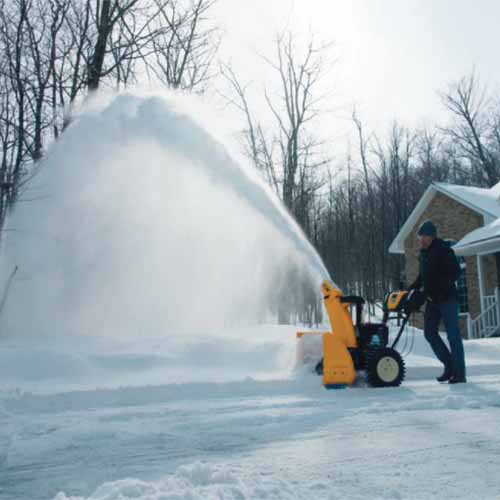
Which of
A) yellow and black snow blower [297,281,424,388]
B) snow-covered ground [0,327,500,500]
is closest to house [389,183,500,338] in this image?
snow-covered ground [0,327,500,500]

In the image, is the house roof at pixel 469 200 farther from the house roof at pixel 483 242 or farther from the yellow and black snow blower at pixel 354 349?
the yellow and black snow blower at pixel 354 349

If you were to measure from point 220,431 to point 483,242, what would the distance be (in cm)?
1467

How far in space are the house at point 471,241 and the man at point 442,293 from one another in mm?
→ 10755

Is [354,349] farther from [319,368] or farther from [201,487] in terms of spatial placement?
[201,487]

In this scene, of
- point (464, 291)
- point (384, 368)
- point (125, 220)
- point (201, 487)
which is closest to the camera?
point (201, 487)

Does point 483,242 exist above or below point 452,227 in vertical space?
below

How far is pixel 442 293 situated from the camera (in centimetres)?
613

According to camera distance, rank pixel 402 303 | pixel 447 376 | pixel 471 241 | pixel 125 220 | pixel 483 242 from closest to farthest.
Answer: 1. pixel 402 303
2. pixel 447 376
3. pixel 125 220
4. pixel 483 242
5. pixel 471 241

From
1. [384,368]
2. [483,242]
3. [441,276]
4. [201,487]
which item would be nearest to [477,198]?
[483,242]

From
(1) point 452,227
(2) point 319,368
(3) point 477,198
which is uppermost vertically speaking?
(3) point 477,198

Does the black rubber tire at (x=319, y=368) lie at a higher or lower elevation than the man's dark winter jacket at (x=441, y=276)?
lower

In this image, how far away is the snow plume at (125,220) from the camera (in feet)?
28.8

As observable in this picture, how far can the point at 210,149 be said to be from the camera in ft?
29.7

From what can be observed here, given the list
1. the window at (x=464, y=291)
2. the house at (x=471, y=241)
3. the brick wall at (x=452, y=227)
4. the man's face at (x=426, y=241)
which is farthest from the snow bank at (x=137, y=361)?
the window at (x=464, y=291)
